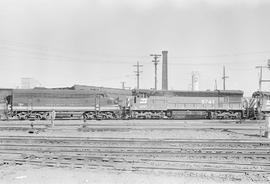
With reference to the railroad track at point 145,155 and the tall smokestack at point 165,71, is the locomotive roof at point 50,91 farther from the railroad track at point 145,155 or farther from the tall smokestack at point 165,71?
the tall smokestack at point 165,71

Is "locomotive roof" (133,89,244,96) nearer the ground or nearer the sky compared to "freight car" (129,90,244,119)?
nearer the sky

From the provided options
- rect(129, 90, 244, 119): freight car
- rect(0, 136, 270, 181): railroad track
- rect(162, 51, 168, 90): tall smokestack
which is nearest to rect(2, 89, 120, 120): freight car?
rect(129, 90, 244, 119): freight car

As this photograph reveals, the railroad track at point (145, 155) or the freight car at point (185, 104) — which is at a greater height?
the freight car at point (185, 104)

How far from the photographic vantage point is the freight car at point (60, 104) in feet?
107

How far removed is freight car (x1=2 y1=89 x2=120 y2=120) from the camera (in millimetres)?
32500

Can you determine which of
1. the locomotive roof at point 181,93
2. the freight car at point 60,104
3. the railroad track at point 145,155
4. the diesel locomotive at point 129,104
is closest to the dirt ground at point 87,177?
the railroad track at point 145,155

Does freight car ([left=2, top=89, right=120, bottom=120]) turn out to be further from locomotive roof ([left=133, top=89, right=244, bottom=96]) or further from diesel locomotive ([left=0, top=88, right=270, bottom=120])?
locomotive roof ([left=133, top=89, right=244, bottom=96])

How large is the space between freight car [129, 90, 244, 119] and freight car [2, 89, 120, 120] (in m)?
2.64

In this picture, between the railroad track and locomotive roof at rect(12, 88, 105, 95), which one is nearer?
the railroad track

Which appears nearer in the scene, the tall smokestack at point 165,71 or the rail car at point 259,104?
the rail car at point 259,104

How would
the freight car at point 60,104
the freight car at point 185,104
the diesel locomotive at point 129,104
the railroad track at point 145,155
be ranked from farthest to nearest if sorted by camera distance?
the freight car at point 185,104 → the diesel locomotive at point 129,104 → the freight car at point 60,104 → the railroad track at point 145,155

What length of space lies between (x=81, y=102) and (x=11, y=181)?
83.1ft

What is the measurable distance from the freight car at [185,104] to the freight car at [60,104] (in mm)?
2642

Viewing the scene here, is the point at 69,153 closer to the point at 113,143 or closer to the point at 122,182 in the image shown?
the point at 113,143
